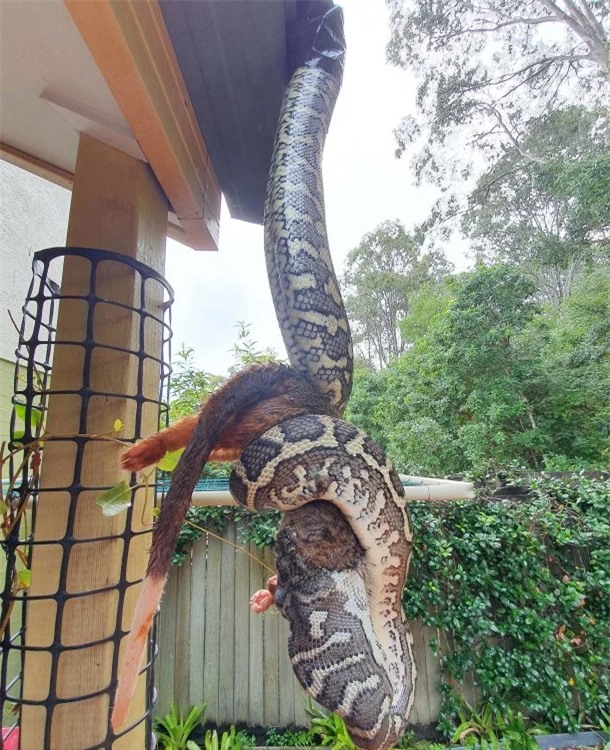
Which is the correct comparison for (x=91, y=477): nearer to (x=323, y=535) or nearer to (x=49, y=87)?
(x=323, y=535)

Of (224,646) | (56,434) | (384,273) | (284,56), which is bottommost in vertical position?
(224,646)

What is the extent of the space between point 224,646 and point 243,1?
325 centimetres

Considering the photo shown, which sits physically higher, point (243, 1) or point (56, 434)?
point (243, 1)

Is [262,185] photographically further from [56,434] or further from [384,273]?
[384,273]

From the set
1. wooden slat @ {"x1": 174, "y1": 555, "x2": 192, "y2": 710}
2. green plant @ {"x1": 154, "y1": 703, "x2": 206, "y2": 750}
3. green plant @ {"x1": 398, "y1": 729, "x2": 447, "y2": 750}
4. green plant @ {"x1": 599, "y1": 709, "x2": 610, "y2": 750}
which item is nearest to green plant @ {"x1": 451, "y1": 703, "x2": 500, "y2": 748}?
green plant @ {"x1": 398, "y1": 729, "x2": 447, "y2": 750}

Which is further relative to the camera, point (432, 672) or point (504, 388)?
point (504, 388)

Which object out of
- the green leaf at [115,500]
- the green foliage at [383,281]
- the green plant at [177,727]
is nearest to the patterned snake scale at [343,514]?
the green leaf at [115,500]

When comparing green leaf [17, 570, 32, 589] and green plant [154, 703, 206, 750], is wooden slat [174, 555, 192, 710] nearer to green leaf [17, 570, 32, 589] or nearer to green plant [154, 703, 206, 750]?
green plant [154, 703, 206, 750]

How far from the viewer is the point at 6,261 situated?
1.86m

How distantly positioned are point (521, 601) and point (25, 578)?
9.99 feet

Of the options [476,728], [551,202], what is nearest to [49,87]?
[476,728]

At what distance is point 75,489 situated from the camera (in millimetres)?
661

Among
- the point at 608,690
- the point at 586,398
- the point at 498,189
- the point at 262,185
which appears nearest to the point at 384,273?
the point at 498,189

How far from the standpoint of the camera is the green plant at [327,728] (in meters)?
2.59
